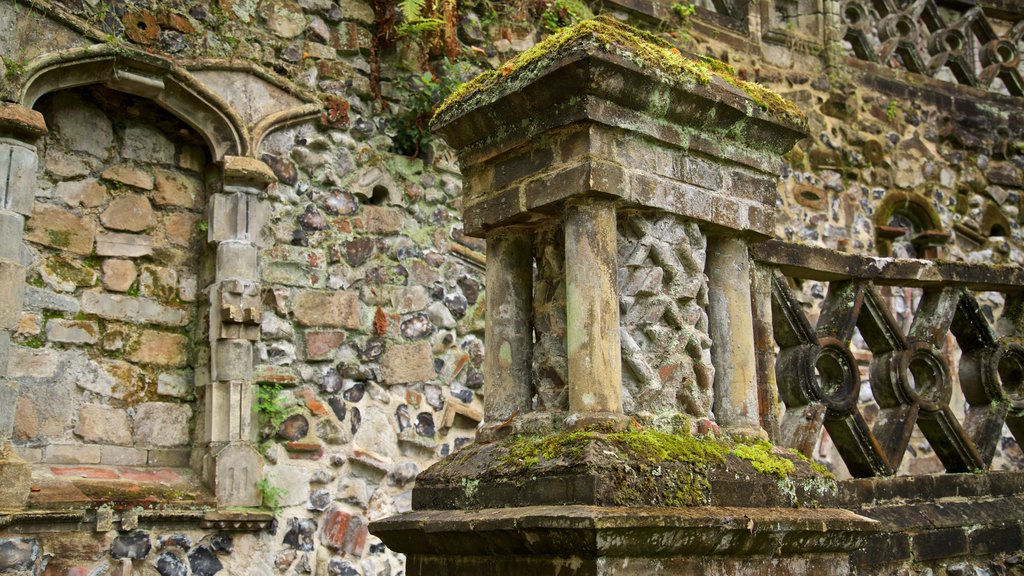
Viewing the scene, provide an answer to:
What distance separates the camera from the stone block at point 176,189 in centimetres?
652

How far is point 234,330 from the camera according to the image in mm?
6316

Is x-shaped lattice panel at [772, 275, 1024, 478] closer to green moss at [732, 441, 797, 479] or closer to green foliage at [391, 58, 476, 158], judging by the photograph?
green moss at [732, 441, 797, 479]

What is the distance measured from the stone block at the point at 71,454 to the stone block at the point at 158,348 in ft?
1.91

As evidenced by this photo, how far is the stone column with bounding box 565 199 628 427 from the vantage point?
3057mm

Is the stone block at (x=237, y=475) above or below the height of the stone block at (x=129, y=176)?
below

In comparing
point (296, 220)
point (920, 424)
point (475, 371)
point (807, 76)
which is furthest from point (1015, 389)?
point (807, 76)

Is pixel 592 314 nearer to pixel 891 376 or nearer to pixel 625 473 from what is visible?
pixel 625 473

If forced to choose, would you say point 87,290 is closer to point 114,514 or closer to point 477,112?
point 114,514

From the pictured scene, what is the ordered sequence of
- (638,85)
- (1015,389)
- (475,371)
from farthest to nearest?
(475,371) → (1015,389) → (638,85)

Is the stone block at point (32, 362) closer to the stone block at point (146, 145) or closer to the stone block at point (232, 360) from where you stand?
the stone block at point (232, 360)

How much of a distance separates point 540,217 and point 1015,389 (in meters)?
2.60

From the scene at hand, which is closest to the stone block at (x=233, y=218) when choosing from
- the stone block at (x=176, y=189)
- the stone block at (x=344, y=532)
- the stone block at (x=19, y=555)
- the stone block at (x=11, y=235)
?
the stone block at (x=176, y=189)

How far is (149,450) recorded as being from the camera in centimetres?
616

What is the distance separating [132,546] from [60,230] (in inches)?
72.6
